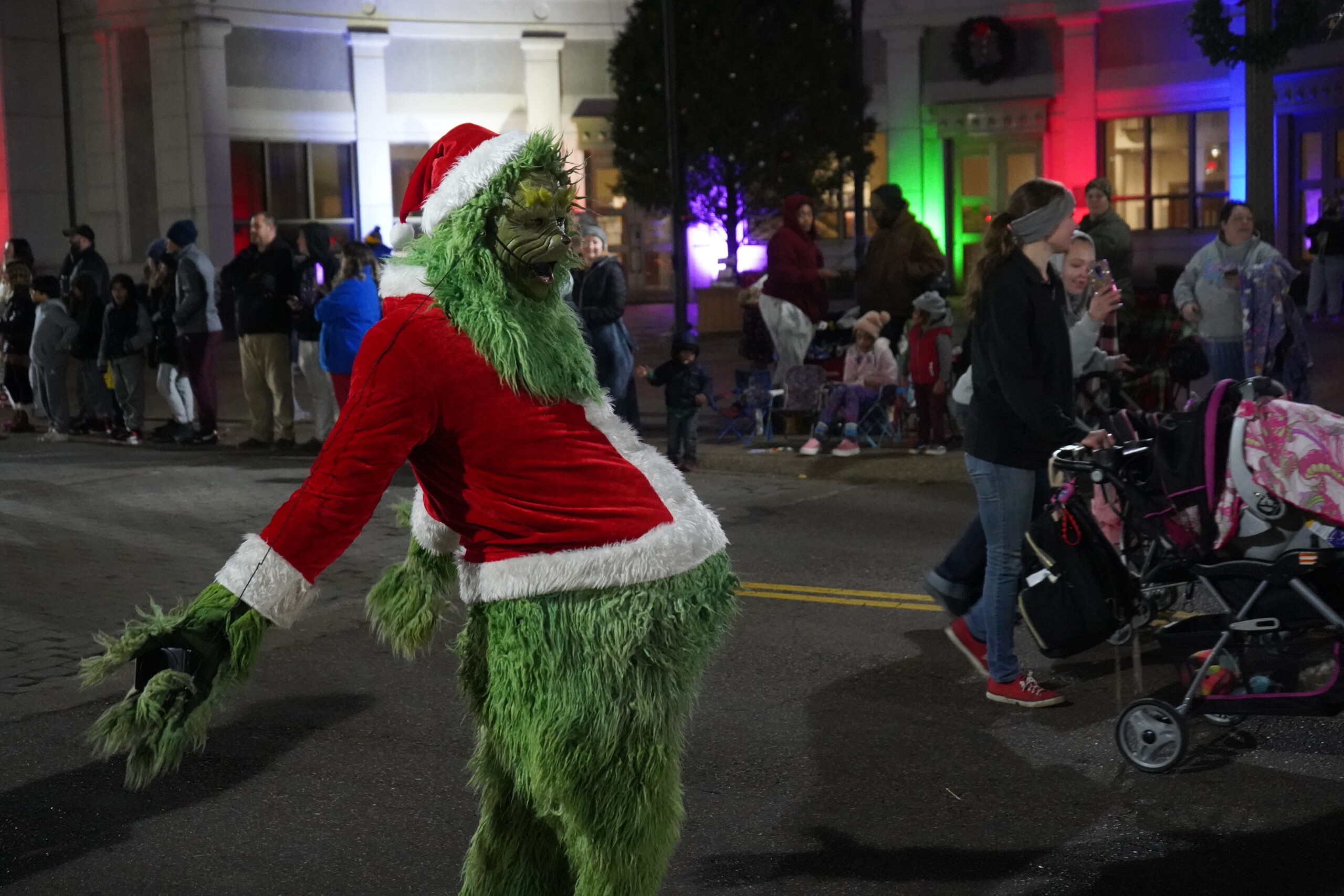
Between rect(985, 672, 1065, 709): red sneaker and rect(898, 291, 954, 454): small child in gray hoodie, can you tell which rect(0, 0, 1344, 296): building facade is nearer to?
rect(898, 291, 954, 454): small child in gray hoodie

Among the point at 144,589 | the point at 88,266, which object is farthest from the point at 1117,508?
the point at 88,266

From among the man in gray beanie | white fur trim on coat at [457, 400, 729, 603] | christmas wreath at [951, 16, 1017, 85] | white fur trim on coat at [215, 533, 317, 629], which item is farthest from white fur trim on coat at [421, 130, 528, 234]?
christmas wreath at [951, 16, 1017, 85]

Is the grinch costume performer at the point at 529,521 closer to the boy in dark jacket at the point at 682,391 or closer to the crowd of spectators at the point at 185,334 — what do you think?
the boy in dark jacket at the point at 682,391

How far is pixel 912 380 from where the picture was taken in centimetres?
1187

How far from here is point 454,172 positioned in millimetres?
3404

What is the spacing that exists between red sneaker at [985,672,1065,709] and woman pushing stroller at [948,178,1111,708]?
0.01 m

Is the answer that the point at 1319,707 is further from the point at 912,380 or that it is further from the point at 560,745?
the point at 912,380

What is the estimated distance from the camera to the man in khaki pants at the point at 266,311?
13.2 metres

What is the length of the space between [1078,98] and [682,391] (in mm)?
17622

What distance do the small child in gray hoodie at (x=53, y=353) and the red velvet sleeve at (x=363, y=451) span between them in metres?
12.5

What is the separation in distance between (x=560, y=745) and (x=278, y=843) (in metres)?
1.83

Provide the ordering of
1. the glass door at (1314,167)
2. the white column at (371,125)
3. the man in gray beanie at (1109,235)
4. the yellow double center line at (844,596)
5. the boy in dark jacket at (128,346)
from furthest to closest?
the white column at (371,125), the glass door at (1314,167), the boy in dark jacket at (128,346), the man in gray beanie at (1109,235), the yellow double center line at (844,596)

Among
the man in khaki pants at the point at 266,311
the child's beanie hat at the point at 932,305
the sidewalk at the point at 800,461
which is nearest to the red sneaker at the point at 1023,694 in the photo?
the sidewalk at the point at 800,461

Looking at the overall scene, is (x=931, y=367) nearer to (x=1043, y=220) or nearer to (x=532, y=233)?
(x=1043, y=220)
